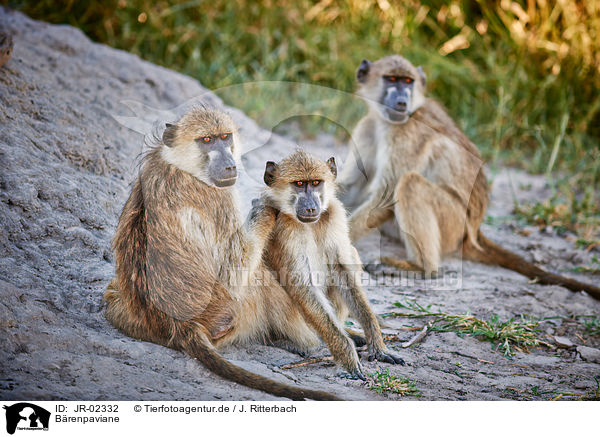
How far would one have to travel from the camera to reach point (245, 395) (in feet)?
8.92

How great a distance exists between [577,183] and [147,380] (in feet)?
16.7

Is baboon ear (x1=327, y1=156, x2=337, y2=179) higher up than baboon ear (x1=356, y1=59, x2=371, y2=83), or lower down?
lower down

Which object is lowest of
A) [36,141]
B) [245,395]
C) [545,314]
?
[245,395]

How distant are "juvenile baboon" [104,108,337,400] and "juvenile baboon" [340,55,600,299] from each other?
2004mm

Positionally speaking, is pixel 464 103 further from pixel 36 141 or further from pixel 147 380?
pixel 147 380

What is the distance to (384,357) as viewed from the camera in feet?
10.8

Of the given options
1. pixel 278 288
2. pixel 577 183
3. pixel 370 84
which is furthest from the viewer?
pixel 577 183

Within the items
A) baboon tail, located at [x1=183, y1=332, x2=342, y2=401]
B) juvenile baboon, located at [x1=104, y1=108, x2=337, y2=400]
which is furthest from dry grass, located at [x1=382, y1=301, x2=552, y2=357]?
baboon tail, located at [x1=183, y1=332, x2=342, y2=401]

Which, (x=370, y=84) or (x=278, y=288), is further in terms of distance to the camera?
(x=370, y=84)

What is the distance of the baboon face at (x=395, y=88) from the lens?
515 cm

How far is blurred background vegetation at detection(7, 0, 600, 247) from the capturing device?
6898 millimetres

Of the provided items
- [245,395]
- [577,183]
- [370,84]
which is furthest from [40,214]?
[577,183]
